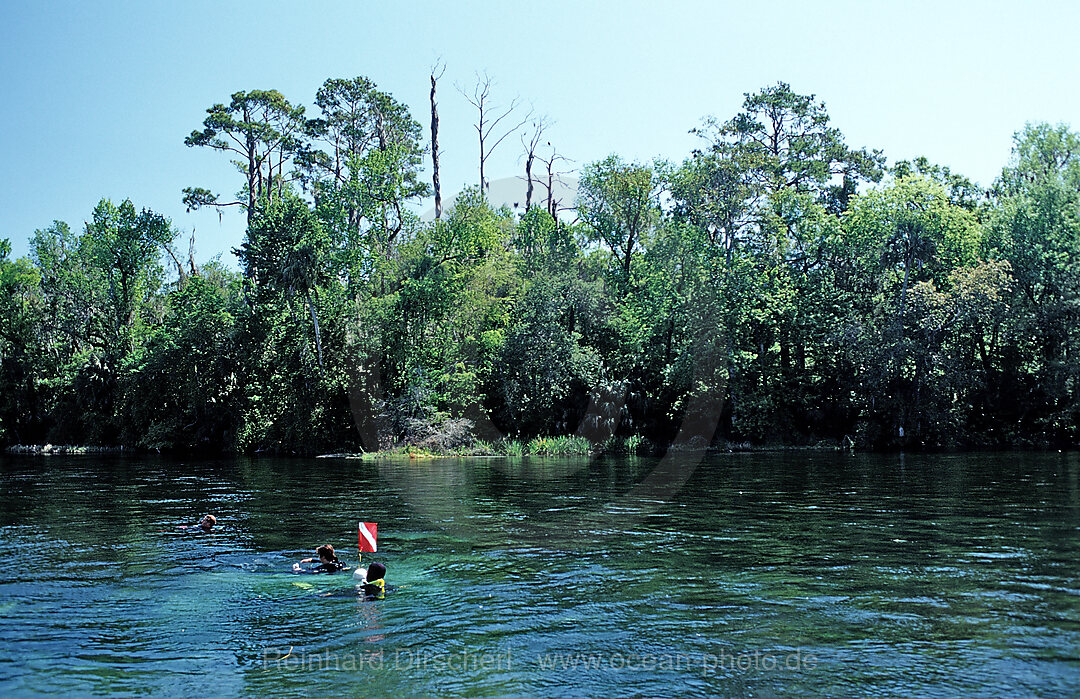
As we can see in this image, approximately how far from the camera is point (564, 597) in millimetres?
11898

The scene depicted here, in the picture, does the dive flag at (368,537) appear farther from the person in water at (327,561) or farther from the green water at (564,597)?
the person in water at (327,561)

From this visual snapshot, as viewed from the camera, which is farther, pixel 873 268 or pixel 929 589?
pixel 873 268

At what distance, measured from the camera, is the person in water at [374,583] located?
475 inches

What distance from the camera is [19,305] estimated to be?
62.8 metres

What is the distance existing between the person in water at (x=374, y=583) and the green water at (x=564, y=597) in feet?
0.99

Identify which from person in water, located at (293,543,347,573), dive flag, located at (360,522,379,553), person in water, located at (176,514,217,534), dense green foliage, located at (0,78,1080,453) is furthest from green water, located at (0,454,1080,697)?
dense green foliage, located at (0,78,1080,453)

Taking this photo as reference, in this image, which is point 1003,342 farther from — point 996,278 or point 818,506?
point 818,506

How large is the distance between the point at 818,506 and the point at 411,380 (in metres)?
33.5

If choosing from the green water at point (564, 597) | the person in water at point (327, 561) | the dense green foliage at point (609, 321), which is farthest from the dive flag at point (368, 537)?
the dense green foliage at point (609, 321)

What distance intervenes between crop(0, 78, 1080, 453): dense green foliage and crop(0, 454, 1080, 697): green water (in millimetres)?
27213

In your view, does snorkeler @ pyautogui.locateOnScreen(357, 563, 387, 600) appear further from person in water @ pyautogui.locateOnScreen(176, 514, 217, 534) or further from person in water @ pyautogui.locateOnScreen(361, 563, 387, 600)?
person in water @ pyautogui.locateOnScreen(176, 514, 217, 534)

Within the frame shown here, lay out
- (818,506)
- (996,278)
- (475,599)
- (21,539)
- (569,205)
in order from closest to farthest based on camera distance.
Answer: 1. (475,599)
2. (21,539)
3. (818,506)
4. (996,278)
5. (569,205)

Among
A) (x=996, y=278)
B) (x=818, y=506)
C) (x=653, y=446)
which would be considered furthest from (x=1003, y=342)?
(x=818, y=506)

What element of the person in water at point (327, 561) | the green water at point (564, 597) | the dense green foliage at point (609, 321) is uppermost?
the dense green foliage at point (609, 321)
